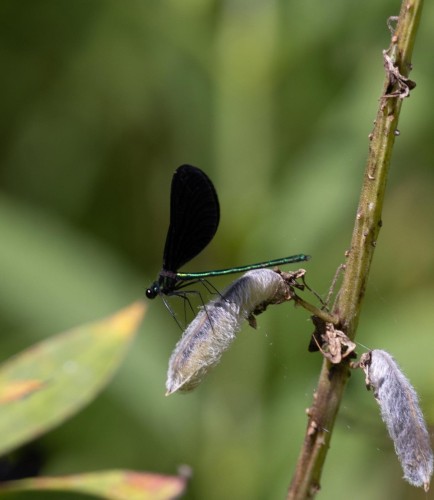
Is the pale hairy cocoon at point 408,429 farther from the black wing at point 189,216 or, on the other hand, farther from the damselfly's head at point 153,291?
the damselfly's head at point 153,291

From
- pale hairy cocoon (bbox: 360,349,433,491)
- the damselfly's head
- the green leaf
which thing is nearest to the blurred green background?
the damselfly's head

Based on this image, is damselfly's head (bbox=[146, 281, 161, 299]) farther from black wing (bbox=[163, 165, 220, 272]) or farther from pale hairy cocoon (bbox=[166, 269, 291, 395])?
pale hairy cocoon (bbox=[166, 269, 291, 395])

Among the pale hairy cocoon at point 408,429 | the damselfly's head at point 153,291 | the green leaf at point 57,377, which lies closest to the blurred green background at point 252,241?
the damselfly's head at point 153,291

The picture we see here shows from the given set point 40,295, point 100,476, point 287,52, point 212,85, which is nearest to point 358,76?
point 287,52

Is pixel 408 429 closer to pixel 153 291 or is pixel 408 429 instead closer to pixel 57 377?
pixel 57 377

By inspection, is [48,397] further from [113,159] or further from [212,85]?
[113,159]

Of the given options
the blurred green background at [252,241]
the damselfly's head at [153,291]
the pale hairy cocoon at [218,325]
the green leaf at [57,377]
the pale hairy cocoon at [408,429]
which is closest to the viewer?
the pale hairy cocoon at [408,429]
